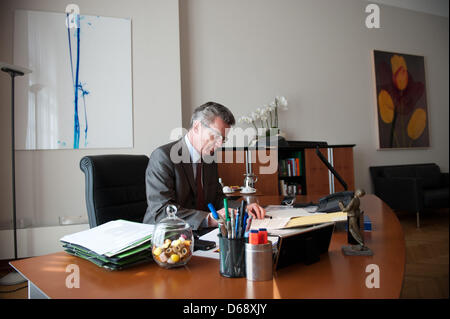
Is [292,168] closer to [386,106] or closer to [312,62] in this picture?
[312,62]

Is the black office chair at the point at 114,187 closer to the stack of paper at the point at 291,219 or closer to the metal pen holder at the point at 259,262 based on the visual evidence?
the stack of paper at the point at 291,219

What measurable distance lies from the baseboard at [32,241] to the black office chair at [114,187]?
1.83 meters

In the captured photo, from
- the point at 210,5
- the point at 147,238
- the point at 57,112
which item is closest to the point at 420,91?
the point at 210,5

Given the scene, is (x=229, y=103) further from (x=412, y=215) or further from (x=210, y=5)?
(x=412, y=215)

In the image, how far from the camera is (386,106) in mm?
5223

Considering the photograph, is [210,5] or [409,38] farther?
[409,38]

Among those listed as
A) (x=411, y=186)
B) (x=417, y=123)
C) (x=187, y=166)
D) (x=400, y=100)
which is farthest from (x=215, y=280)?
(x=417, y=123)

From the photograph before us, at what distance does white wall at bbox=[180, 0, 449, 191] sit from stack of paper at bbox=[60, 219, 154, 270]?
3.09 m

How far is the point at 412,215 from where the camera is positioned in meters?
5.08

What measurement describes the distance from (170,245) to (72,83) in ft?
10.2

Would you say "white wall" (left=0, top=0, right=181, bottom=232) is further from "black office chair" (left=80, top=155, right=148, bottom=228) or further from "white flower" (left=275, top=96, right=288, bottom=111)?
"black office chair" (left=80, top=155, right=148, bottom=228)

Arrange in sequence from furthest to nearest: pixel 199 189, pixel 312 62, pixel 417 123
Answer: pixel 417 123 → pixel 312 62 → pixel 199 189

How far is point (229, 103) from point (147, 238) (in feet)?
11.3

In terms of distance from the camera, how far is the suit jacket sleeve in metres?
1.29
